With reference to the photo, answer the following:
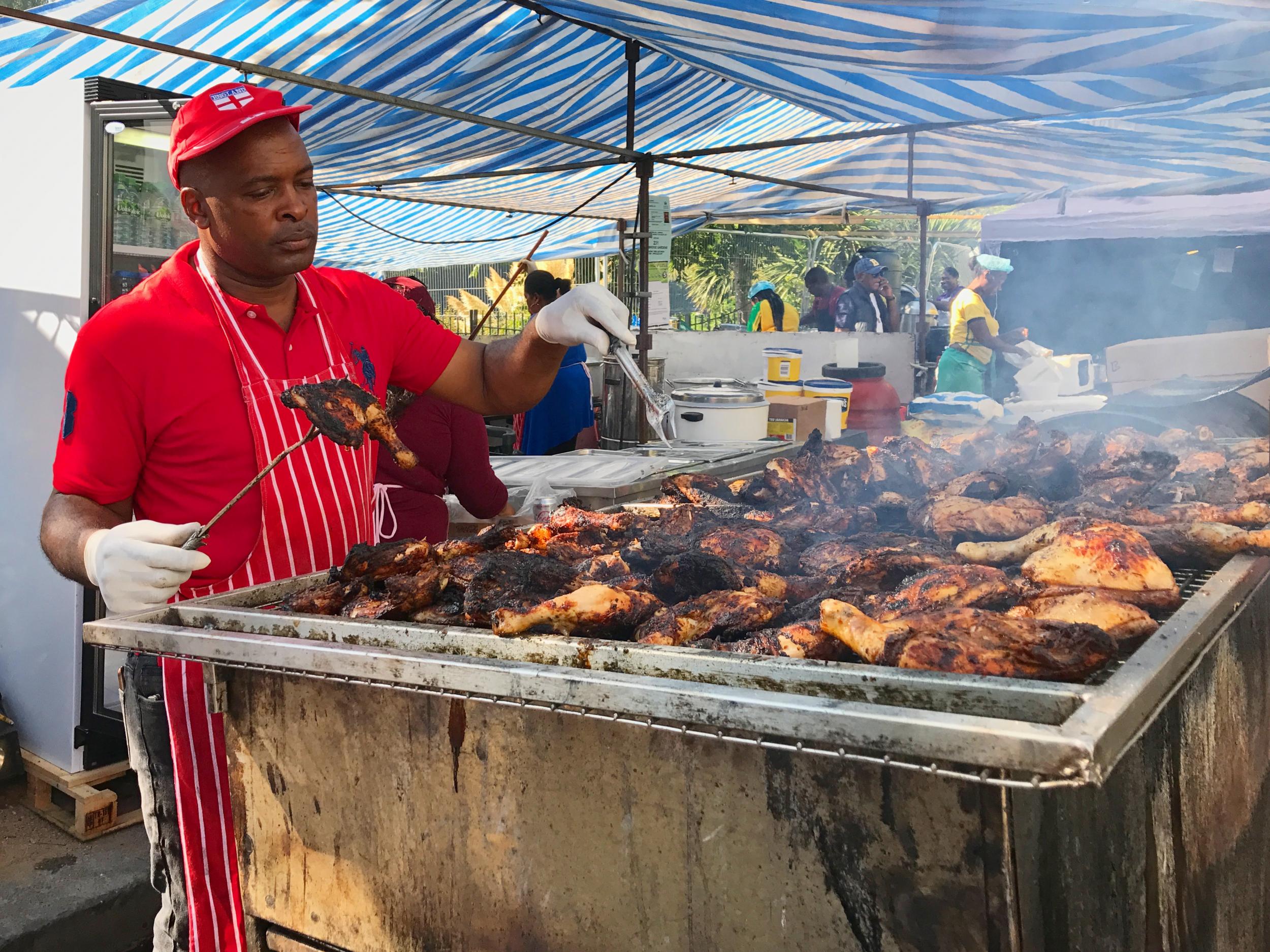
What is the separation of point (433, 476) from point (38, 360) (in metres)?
1.92

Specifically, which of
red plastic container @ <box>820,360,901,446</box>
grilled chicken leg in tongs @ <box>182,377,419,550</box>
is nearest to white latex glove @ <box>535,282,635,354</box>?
grilled chicken leg in tongs @ <box>182,377,419,550</box>

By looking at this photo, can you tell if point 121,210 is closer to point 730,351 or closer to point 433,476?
point 433,476

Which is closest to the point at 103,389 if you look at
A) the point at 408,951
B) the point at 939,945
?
the point at 408,951

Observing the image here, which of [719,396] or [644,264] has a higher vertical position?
[644,264]

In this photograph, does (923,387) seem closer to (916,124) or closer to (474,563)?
(916,124)

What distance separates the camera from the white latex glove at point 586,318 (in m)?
3.17

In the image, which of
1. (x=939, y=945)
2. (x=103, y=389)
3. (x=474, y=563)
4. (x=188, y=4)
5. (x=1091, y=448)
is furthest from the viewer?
(x=188, y=4)

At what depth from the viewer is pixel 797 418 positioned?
6590mm

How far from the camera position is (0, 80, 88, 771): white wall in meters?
4.22

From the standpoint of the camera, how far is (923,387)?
33.2 ft

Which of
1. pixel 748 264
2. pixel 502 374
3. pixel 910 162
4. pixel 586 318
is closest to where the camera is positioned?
pixel 586 318

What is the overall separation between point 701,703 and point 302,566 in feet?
5.88

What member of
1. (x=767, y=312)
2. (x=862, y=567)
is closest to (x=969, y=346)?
(x=767, y=312)

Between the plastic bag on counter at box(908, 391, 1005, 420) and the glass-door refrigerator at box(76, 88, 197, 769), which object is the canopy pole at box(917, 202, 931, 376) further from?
the glass-door refrigerator at box(76, 88, 197, 769)
